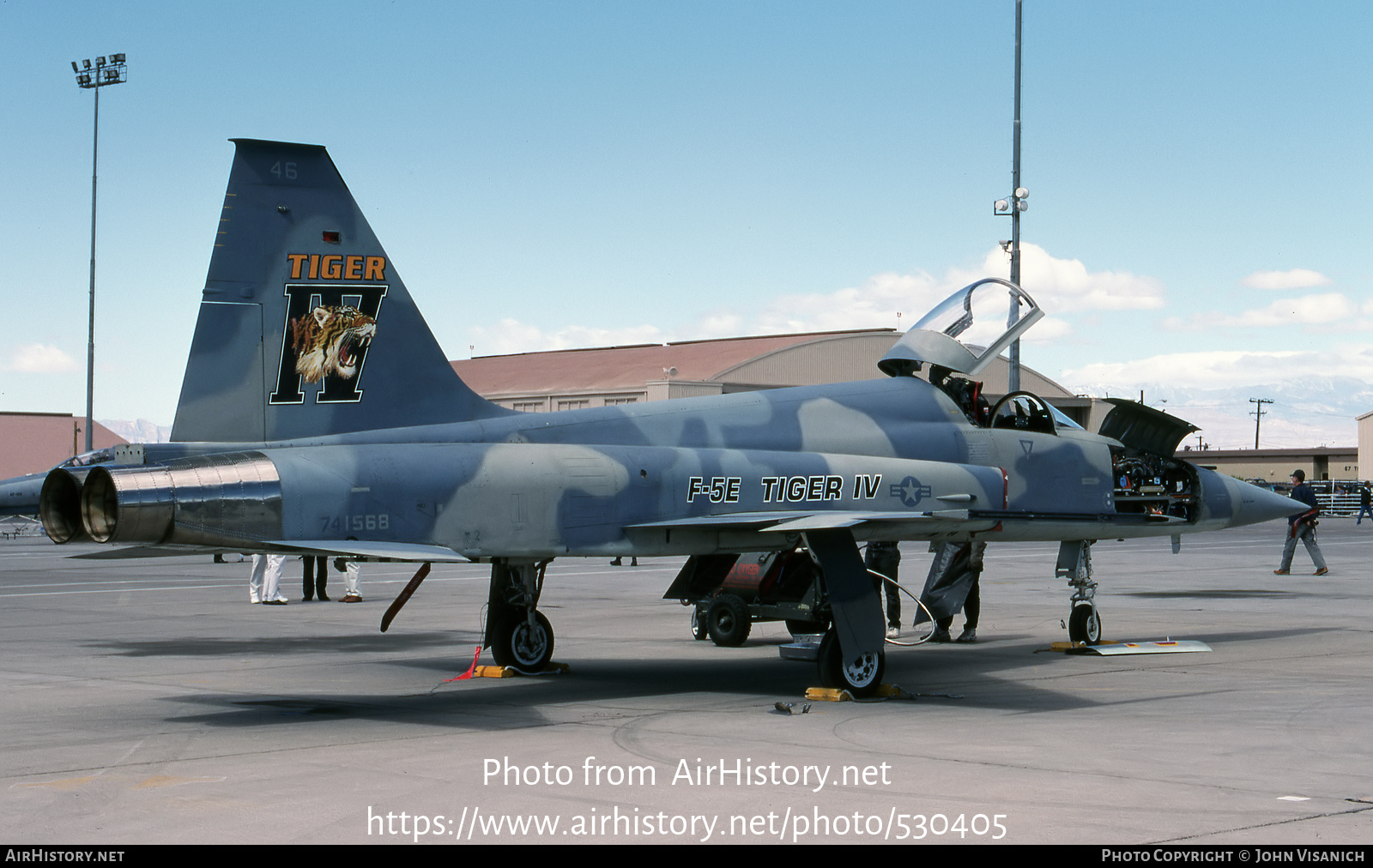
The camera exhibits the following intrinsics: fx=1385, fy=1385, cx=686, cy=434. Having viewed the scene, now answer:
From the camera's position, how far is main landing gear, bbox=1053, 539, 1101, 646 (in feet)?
51.0

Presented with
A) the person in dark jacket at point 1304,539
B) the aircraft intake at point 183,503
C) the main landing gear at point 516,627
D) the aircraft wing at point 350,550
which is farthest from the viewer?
the person in dark jacket at point 1304,539

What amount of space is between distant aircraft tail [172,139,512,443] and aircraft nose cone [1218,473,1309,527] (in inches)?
373

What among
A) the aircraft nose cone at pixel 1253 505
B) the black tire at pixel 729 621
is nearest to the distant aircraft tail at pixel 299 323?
the black tire at pixel 729 621

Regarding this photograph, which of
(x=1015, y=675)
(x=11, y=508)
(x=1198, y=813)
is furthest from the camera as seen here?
(x=11, y=508)

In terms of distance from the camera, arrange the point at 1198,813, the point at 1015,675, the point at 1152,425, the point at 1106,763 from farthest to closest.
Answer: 1. the point at 1152,425
2. the point at 1015,675
3. the point at 1106,763
4. the point at 1198,813

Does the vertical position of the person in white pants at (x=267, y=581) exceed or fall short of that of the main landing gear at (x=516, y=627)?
it falls short

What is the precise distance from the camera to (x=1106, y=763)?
8758 mm

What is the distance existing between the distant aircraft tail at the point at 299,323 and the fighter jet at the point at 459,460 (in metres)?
0.02

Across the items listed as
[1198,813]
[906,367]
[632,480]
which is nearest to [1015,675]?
[906,367]

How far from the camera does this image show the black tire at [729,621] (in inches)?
662

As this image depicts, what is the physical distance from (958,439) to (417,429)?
5528 mm

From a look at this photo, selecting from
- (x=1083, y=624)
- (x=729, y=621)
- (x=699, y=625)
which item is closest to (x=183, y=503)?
(x=729, y=621)

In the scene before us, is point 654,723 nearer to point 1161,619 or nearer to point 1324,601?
point 1161,619

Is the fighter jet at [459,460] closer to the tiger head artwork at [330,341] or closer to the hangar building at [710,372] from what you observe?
the tiger head artwork at [330,341]
